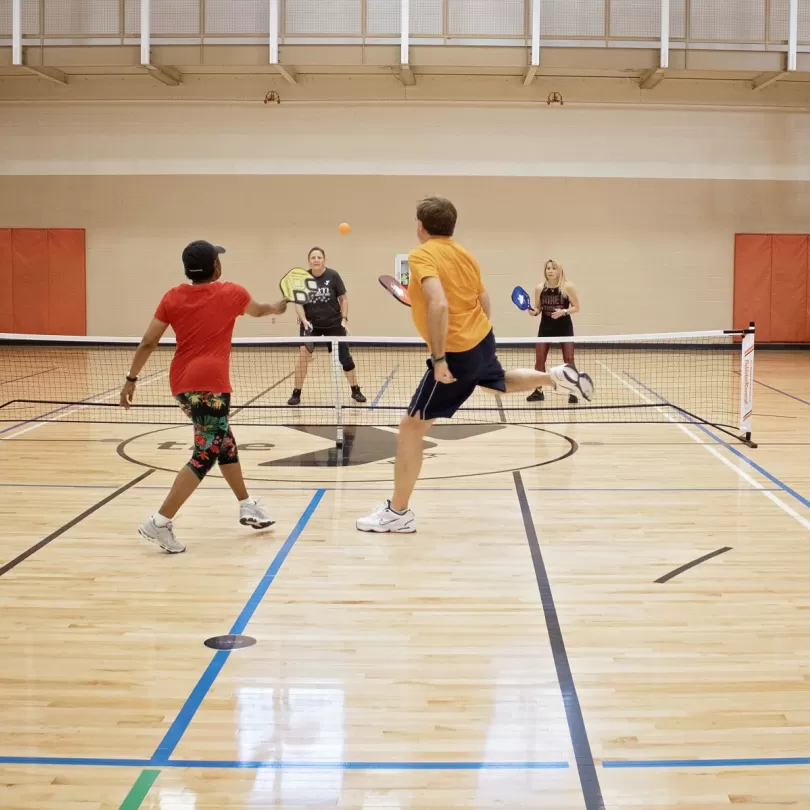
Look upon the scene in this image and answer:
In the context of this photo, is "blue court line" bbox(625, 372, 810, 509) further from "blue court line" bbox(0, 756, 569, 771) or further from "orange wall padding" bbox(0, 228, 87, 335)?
"orange wall padding" bbox(0, 228, 87, 335)

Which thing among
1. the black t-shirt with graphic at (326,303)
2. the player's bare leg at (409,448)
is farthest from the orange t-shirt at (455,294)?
the black t-shirt with graphic at (326,303)

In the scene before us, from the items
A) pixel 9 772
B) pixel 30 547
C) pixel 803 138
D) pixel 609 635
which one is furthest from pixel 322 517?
pixel 803 138

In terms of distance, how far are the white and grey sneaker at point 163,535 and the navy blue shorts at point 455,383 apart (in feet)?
5.01

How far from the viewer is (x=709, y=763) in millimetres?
3205

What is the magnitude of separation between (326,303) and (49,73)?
10861 millimetres

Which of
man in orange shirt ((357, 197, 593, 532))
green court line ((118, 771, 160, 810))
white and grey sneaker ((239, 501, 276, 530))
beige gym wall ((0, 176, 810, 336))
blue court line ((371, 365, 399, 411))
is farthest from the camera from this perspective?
beige gym wall ((0, 176, 810, 336))

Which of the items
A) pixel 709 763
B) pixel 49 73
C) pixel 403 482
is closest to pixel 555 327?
pixel 403 482

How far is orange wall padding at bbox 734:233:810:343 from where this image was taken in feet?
67.8

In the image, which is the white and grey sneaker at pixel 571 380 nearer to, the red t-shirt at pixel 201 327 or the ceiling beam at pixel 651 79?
the red t-shirt at pixel 201 327

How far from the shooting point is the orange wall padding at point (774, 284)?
20656 millimetres

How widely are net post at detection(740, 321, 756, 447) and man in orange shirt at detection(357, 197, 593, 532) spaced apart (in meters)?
3.65

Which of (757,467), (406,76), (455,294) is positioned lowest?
(757,467)

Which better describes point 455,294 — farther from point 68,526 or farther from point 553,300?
point 553,300

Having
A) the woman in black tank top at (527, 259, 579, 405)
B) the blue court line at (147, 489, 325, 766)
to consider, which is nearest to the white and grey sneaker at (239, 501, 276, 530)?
the blue court line at (147, 489, 325, 766)
